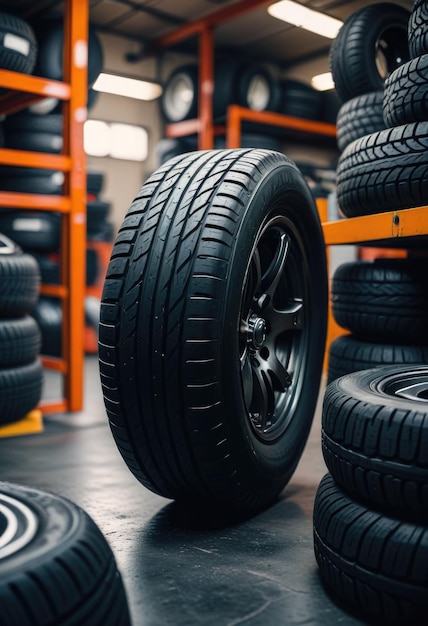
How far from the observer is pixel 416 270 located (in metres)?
2.99

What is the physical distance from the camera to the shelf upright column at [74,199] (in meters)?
3.83

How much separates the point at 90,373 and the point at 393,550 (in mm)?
4344

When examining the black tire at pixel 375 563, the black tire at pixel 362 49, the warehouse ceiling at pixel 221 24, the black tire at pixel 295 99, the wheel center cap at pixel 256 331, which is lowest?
the black tire at pixel 375 563

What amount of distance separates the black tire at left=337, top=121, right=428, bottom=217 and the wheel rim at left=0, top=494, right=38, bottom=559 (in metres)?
1.82

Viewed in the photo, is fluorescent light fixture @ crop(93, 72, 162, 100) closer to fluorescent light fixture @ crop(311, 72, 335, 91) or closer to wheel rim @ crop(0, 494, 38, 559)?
fluorescent light fixture @ crop(311, 72, 335, 91)

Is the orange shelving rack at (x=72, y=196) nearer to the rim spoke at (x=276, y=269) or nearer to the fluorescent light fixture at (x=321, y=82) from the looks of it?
the rim spoke at (x=276, y=269)

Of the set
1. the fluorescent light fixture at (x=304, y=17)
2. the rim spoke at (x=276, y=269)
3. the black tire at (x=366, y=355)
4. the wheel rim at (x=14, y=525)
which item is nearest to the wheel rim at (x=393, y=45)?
the black tire at (x=366, y=355)

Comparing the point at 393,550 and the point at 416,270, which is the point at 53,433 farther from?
the point at 393,550

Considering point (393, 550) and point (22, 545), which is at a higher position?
point (22, 545)

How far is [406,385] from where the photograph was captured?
6.10ft

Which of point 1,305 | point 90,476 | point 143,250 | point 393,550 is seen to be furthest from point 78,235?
point 393,550

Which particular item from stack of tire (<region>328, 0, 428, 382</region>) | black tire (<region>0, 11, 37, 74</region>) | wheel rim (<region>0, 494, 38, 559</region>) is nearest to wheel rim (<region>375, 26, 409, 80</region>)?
stack of tire (<region>328, 0, 428, 382</region>)

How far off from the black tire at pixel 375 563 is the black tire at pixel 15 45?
3025 mm

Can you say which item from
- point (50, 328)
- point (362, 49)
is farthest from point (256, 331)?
point (50, 328)
